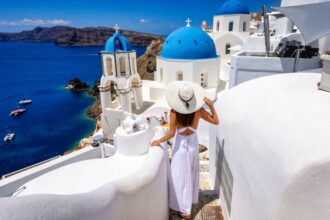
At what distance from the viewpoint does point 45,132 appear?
29.6 m

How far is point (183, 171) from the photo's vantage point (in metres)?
3.19

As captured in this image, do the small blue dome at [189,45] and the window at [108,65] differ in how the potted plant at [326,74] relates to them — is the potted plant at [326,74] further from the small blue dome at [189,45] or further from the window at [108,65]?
the window at [108,65]

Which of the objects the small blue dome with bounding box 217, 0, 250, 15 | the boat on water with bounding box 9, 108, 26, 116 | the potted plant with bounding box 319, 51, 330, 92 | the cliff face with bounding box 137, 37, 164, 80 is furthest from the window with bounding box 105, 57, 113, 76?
Answer: the boat on water with bounding box 9, 108, 26, 116

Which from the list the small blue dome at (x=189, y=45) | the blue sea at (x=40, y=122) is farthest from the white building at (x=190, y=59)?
the blue sea at (x=40, y=122)

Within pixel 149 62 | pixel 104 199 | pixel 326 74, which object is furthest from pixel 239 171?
pixel 149 62

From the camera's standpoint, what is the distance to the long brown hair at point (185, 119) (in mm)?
3066

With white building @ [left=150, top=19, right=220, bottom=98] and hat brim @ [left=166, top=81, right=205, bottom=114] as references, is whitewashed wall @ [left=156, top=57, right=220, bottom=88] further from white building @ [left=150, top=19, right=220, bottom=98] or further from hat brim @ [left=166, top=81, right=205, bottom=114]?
hat brim @ [left=166, top=81, right=205, bottom=114]

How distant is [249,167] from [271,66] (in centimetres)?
511

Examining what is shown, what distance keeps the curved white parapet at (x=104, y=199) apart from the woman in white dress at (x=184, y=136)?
35 cm

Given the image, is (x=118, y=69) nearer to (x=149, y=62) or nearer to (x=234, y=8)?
(x=234, y=8)

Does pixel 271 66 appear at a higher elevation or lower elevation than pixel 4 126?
higher

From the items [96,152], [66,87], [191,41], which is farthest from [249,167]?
[66,87]

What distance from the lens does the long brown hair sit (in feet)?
10.1

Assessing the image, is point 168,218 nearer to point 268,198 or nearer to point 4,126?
point 268,198
